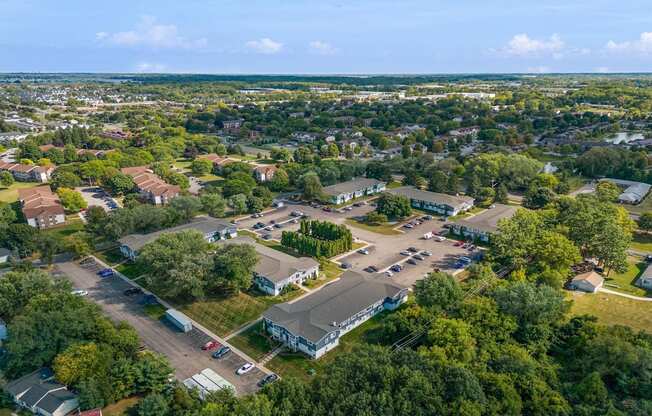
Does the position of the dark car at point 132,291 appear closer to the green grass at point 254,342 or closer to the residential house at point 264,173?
the green grass at point 254,342

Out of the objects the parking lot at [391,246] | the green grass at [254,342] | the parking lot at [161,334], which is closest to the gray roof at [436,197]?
the parking lot at [391,246]

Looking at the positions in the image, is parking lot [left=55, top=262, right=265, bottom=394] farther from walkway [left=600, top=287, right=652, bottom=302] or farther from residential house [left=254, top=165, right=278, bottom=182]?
residential house [left=254, top=165, right=278, bottom=182]

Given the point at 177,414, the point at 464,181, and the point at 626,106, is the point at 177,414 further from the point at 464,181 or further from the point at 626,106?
the point at 626,106

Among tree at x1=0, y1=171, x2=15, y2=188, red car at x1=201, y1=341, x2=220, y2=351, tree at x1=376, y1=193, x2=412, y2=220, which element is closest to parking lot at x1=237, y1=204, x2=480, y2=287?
tree at x1=376, y1=193, x2=412, y2=220

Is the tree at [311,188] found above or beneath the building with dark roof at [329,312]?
above

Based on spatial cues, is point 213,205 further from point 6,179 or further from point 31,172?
point 31,172
